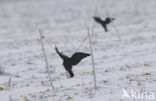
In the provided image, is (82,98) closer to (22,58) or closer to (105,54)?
(105,54)

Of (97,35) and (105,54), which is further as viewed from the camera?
(97,35)

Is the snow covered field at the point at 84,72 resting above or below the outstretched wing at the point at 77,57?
below

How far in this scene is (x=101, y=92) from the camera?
459 centimetres

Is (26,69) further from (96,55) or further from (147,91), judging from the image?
(147,91)

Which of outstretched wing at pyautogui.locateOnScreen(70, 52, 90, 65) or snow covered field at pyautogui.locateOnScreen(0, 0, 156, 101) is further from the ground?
outstretched wing at pyautogui.locateOnScreen(70, 52, 90, 65)

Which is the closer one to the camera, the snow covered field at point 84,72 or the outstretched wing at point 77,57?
the snow covered field at point 84,72

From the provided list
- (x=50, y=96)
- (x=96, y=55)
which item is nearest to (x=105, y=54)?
(x=96, y=55)

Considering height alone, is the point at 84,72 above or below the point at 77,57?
below

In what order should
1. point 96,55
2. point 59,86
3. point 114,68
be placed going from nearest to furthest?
point 59,86
point 114,68
point 96,55

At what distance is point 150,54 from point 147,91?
11.4 ft

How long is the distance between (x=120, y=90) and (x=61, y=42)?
7286 millimetres

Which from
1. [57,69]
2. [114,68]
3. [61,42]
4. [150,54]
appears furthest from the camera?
[61,42]

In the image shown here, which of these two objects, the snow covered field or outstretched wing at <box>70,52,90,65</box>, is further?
outstretched wing at <box>70,52,90,65</box>

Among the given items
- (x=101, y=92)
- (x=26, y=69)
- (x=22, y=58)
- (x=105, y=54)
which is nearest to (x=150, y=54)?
(x=105, y=54)
